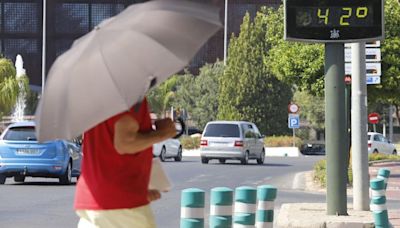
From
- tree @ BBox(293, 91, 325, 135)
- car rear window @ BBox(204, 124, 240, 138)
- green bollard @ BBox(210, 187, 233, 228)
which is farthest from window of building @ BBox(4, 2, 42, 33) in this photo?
green bollard @ BBox(210, 187, 233, 228)

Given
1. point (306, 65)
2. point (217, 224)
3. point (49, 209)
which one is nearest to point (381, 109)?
point (306, 65)

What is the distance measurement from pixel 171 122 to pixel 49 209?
10674 mm

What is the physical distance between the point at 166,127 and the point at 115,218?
1.93 ft

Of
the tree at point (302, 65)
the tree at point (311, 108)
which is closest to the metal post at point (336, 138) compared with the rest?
the tree at point (302, 65)

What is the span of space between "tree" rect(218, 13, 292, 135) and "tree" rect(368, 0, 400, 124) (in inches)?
1270

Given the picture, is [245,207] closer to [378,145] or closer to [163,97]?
[378,145]

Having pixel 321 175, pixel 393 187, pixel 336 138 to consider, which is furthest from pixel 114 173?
pixel 321 175

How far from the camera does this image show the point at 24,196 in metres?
18.4

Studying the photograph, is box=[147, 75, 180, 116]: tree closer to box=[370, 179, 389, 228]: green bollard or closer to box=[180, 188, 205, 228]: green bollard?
box=[370, 179, 389, 228]: green bollard

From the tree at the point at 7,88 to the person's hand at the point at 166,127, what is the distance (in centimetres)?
5429

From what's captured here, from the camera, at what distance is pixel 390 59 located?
88.5ft

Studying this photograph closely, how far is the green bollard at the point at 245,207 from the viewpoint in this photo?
9055mm

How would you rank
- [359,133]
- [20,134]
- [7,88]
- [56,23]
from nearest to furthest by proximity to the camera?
[359,133]
[20,134]
[7,88]
[56,23]

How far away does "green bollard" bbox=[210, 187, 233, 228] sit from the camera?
8.36 metres
